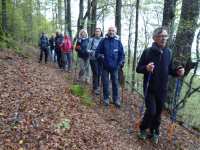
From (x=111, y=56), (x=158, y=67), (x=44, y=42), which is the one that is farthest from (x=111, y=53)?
(x=44, y=42)

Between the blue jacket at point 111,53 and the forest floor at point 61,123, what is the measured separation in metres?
1.26

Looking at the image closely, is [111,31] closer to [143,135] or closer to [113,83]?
[113,83]

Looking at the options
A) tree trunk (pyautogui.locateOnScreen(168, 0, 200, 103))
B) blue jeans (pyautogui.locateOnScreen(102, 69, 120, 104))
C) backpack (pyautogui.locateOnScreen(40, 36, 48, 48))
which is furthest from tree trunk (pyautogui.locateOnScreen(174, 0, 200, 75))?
backpack (pyautogui.locateOnScreen(40, 36, 48, 48))

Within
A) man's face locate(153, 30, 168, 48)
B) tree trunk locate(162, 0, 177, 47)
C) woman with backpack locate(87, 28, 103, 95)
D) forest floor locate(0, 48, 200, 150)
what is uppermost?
tree trunk locate(162, 0, 177, 47)

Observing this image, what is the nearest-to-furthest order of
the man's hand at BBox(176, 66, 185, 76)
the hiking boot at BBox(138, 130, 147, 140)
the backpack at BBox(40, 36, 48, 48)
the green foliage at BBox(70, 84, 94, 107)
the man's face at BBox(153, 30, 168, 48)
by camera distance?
the man's face at BBox(153, 30, 168, 48) < the man's hand at BBox(176, 66, 185, 76) < the hiking boot at BBox(138, 130, 147, 140) < the green foliage at BBox(70, 84, 94, 107) < the backpack at BBox(40, 36, 48, 48)

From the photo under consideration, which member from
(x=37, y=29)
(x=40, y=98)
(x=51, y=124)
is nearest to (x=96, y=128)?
A: (x=51, y=124)

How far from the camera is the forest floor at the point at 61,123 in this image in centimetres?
588

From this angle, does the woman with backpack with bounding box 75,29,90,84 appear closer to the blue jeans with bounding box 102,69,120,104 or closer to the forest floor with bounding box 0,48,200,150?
the forest floor with bounding box 0,48,200,150

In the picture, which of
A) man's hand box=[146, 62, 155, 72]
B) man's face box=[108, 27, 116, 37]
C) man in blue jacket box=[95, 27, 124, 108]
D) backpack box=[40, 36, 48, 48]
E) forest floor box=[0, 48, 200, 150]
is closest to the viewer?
forest floor box=[0, 48, 200, 150]

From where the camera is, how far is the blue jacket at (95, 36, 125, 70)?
30.6 feet

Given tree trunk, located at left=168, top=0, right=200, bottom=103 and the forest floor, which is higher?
tree trunk, located at left=168, top=0, right=200, bottom=103

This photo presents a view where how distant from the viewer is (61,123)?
21.6 feet

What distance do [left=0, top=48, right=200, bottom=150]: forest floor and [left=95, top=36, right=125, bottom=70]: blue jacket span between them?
1.26m

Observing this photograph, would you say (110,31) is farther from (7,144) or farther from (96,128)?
(7,144)
